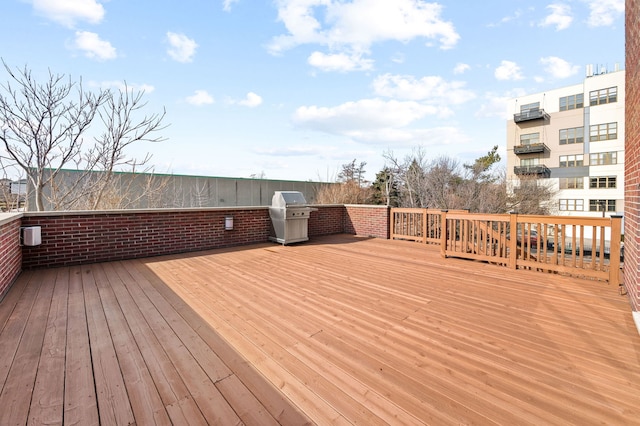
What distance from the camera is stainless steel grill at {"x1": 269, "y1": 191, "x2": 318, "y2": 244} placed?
6.76m

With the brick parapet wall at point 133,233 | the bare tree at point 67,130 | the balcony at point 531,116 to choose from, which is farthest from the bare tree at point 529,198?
the bare tree at point 67,130

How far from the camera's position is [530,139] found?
26.8 m

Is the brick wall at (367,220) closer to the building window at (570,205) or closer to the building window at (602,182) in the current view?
the building window at (570,205)

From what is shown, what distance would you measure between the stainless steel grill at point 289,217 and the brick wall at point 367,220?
2.16 meters

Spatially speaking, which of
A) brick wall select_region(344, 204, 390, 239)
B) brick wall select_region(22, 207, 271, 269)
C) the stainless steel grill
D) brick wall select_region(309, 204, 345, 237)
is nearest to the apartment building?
brick wall select_region(344, 204, 390, 239)

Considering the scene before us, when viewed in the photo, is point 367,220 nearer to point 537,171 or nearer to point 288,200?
point 288,200

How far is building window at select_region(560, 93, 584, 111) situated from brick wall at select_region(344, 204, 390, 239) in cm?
2737

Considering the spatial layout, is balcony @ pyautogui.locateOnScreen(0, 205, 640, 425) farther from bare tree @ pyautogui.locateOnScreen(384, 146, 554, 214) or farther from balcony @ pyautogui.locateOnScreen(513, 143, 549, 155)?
balcony @ pyautogui.locateOnScreen(513, 143, 549, 155)

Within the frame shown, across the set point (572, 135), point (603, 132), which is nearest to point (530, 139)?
point (572, 135)

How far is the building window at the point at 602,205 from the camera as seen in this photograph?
2255cm

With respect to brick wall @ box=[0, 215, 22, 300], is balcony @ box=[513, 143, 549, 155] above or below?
above

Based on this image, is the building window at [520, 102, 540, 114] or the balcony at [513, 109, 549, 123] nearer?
the balcony at [513, 109, 549, 123]

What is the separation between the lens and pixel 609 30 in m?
6.56

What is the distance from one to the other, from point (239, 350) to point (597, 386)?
232 centimetres
